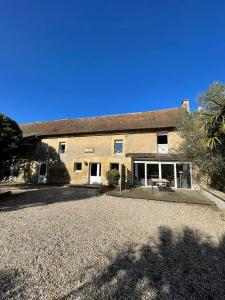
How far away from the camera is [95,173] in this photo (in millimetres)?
16922

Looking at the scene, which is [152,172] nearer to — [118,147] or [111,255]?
[118,147]

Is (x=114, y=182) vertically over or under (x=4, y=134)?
under

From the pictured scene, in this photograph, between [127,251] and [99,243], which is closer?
[127,251]

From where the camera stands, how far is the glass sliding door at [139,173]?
50.2 feet

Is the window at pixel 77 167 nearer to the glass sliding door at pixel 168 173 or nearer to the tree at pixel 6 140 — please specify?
the tree at pixel 6 140

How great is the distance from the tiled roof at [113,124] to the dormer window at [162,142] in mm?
740

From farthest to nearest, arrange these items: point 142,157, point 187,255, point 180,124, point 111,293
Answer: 1. point 142,157
2. point 180,124
3. point 187,255
4. point 111,293

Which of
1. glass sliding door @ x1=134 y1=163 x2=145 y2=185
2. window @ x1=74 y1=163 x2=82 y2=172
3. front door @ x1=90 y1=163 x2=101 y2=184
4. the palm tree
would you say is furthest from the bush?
the palm tree

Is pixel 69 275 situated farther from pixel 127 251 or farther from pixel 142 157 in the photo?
pixel 142 157

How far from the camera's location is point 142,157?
15055 millimetres

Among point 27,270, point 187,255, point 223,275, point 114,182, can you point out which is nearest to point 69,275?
point 27,270

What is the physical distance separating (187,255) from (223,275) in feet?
2.82

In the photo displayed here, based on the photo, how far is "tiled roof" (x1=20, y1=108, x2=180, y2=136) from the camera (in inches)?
631

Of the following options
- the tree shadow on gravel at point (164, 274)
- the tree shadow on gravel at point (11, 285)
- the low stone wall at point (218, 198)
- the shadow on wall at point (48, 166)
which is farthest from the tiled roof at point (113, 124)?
the tree shadow on gravel at point (11, 285)
